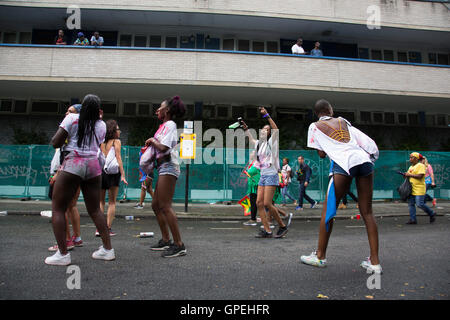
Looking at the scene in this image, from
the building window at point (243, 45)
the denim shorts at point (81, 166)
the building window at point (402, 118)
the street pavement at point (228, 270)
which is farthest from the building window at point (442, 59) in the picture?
the denim shorts at point (81, 166)

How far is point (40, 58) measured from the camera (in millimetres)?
13164

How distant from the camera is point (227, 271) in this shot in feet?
11.0

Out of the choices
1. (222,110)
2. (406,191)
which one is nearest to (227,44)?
(222,110)

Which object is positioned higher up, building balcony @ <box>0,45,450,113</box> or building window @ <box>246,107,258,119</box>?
building balcony @ <box>0,45,450,113</box>

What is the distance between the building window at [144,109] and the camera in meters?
15.8

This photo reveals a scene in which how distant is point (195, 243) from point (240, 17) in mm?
12679

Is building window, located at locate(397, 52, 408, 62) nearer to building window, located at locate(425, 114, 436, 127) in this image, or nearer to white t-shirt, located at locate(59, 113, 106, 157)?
building window, located at locate(425, 114, 436, 127)

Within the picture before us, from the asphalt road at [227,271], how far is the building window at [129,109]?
1094 centimetres

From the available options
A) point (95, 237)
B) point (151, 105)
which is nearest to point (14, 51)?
point (151, 105)

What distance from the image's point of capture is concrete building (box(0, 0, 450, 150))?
13266 millimetres

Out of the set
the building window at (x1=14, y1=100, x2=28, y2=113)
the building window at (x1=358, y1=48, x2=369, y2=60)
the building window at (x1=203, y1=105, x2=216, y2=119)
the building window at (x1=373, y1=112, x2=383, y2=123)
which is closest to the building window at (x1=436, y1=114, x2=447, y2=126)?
the building window at (x1=373, y1=112, x2=383, y2=123)

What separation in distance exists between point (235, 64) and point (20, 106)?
11077mm

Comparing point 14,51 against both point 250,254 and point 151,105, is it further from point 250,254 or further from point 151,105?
point 250,254

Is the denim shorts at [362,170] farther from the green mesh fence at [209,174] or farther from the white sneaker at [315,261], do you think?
the green mesh fence at [209,174]
